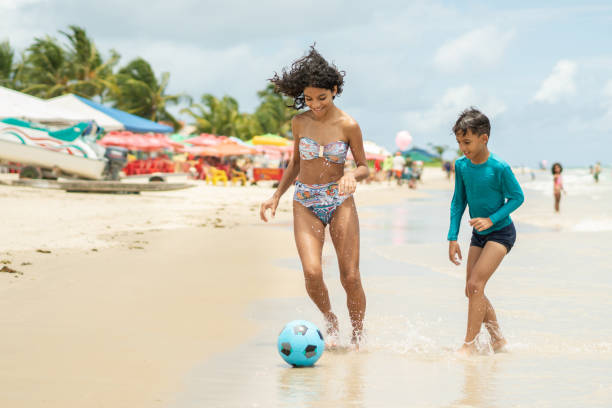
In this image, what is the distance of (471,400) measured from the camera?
379cm

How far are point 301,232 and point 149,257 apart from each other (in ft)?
16.1

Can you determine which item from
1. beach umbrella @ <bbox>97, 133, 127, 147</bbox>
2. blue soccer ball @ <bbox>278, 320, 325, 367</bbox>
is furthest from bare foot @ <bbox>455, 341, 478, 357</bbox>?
beach umbrella @ <bbox>97, 133, 127, 147</bbox>

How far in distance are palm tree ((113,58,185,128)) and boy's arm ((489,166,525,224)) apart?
52942mm

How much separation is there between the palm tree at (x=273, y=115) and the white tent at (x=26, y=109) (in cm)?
4578

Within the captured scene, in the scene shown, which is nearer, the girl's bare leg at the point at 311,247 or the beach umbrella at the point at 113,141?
the girl's bare leg at the point at 311,247

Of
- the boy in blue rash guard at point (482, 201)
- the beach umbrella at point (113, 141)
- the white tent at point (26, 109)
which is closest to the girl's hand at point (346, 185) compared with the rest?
the boy in blue rash guard at point (482, 201)

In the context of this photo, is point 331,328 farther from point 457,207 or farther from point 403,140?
point 403,140

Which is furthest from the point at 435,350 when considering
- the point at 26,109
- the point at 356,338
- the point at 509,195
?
the point at 26,109

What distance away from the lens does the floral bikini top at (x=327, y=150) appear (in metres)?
4.77

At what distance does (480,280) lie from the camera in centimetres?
469

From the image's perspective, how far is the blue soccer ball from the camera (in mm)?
4406

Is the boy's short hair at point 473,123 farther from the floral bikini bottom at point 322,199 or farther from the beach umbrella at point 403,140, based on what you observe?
the beach umbrella at point 403,140

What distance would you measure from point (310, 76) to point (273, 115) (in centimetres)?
6860

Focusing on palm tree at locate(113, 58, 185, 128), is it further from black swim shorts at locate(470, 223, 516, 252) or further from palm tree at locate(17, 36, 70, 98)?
black swim shorts at locate(470, 223, 516, 252)
